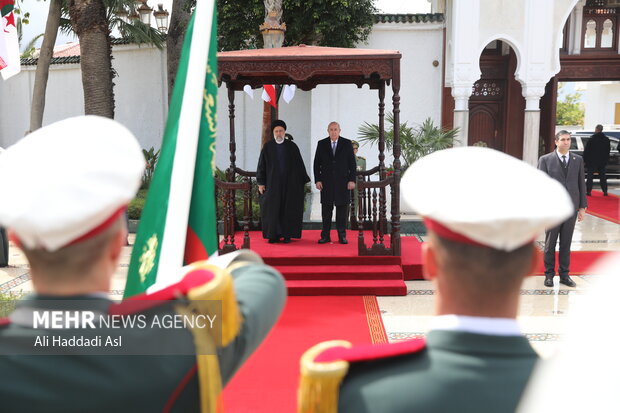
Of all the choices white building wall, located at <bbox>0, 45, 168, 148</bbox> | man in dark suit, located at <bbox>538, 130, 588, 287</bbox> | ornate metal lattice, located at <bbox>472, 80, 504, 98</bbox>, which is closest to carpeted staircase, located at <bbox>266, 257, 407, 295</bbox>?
man in dark suit, located at <bbox>538, 130, 588, 287</bbox>

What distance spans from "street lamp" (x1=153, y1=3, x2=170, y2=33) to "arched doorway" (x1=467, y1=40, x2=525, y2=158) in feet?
25.3

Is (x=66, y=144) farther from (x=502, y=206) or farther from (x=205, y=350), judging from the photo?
(x=502, y=206)

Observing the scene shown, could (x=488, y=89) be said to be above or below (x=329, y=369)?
above

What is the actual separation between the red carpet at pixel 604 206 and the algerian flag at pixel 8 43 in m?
10.3

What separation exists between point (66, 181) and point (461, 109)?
13101mm

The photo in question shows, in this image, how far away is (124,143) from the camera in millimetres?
1156

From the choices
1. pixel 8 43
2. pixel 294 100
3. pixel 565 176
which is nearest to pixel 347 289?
pixel 565 176

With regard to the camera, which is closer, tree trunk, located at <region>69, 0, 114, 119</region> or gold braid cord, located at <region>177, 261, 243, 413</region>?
gold braid cord, located at <region>177, 261, 243, 413</region>

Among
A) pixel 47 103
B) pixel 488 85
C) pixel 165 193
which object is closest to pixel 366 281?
pixel 165 193

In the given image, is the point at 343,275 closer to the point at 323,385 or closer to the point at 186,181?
A: the point at 186,181

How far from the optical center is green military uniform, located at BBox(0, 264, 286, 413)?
111cm

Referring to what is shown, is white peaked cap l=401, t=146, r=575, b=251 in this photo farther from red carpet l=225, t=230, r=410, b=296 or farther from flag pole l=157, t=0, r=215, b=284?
red carpet l=225, t=230, r=410, b=296

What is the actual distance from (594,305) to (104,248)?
2.56 feet

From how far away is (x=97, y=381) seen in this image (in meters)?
1.12
